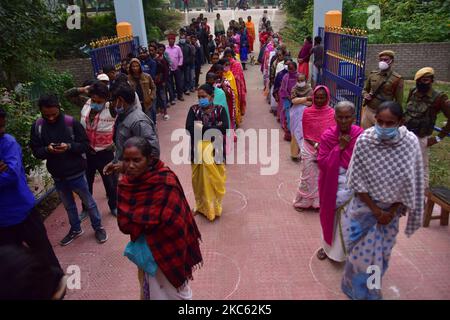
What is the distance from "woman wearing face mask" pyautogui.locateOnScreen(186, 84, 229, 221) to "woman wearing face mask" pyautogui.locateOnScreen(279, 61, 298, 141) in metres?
2.92

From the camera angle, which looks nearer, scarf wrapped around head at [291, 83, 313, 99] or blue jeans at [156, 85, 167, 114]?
scarf wrapped around head at [291, 83, 313, 99]

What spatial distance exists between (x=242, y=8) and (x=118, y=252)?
107 feet

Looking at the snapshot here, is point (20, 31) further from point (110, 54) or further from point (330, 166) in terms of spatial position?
point (330, 166)

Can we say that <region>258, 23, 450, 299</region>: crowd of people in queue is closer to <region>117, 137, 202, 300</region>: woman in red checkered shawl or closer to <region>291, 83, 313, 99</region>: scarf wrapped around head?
<region>291, 83, 313, 99</region>: scarf wrapped around head

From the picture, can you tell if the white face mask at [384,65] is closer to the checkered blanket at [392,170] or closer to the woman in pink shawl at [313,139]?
the woman in pink shawl at [313,139]

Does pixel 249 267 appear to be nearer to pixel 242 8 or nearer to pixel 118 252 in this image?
pixel 118 252

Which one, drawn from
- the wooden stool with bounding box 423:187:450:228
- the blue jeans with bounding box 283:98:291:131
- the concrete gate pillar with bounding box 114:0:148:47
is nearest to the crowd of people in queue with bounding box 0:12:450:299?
the wooden stool with bounding box 423:187:450:228

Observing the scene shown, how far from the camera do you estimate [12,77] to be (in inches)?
357

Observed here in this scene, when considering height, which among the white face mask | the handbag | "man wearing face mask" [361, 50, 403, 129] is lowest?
the handbag

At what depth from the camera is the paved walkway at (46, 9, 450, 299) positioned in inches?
140

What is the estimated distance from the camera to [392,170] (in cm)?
287

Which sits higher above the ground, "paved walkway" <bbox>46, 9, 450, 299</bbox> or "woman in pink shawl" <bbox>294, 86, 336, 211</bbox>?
"woman in pink shawl" <bbox>294, 86, 336, 211</bbox>

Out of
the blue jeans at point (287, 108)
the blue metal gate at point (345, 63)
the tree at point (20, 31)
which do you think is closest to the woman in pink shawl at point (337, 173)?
the blue metal gate at point (345, 63)
